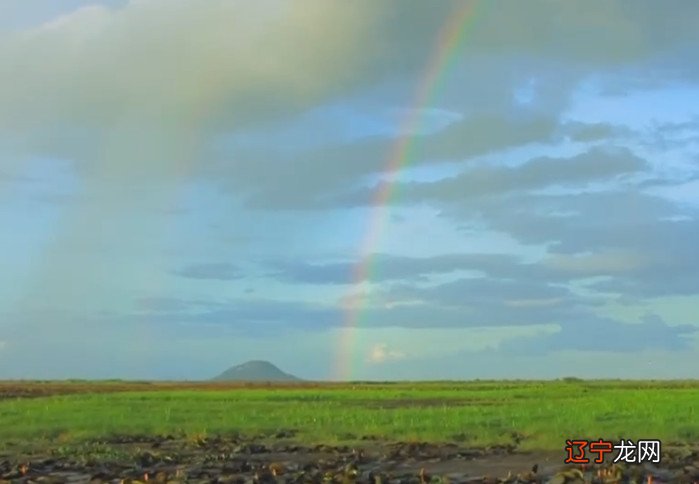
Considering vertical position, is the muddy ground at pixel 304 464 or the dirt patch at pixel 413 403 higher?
the dirt patch at pixel 413 403

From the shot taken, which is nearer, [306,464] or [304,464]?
[306,464]

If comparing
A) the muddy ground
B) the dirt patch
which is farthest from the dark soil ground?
the dirt patch

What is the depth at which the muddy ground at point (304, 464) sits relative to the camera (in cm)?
1869

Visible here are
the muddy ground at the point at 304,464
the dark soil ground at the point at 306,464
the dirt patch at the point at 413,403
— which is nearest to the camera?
the dark soil ground at the point at 306,464

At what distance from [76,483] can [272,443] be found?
1018 cm

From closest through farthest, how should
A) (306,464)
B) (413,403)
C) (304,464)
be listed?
(306,464) → (304,464) → (413,403)

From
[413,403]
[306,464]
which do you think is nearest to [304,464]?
[306,464]

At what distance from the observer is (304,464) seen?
22609 millimetres

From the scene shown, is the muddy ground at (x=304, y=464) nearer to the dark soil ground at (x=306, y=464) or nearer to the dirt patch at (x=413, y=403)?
the dark soil ground at (x=306, y=464)

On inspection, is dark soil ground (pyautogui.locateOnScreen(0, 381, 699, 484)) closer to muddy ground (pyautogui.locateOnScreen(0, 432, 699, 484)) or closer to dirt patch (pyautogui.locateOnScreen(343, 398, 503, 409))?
muddy ground (pyautogui.locateOnScreen(0, 432, 699, 484))

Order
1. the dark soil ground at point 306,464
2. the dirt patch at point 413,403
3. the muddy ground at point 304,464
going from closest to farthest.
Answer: the dark soil ground at point 306,464, the muddy ground at point 304,464, the dirt patch at point 413,403

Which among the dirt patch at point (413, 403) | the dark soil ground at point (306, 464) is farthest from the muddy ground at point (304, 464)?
the dirt patch at point (413, 403)

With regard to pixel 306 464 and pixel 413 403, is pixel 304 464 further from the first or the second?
pixel 413 403

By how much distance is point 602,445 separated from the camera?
19828mm
